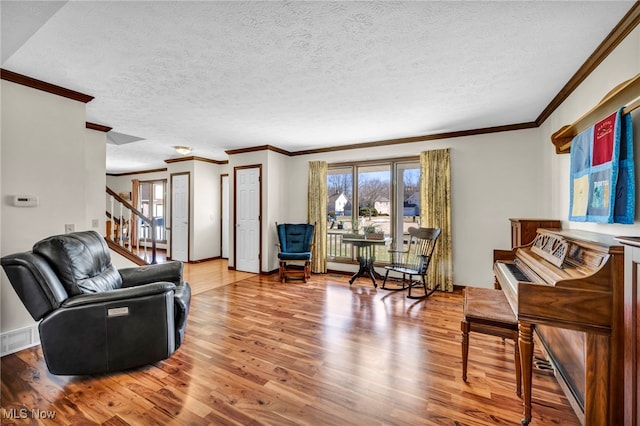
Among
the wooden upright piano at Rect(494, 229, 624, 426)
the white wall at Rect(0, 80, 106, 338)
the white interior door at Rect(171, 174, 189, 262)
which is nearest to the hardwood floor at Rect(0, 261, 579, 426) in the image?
the wooden upright piano at Rect(494, 229, 624, 426)

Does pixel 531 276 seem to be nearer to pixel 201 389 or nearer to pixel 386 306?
pixel 386 306

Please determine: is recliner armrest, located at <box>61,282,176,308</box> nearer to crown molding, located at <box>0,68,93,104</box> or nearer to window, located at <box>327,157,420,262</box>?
crown molding, located at <box>0,68,93,104</box>

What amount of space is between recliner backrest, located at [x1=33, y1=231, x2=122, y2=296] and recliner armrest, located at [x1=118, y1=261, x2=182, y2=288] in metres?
0.20

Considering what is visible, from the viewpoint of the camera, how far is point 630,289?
3.91 ft

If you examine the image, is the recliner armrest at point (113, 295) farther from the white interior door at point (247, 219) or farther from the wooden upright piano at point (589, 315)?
the white interior door at point (247, 219)

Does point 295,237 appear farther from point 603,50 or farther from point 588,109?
point 603,50

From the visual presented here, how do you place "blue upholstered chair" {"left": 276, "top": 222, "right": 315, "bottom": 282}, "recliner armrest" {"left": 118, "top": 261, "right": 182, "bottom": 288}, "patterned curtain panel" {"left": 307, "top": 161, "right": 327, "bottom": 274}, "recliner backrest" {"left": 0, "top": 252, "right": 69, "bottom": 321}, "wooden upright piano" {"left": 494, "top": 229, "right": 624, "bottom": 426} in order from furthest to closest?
"patterned curtain panel" {"left": 307, "top": 161, "right": 327, "bottom": 274}
"blue upholstered chair" {"left": 276, "top": 222, "right": 315, "bottom": 282}
"recliner armrest" {"left": 118, "top": 261, "right": 182, "bottom": 288}
"recliner backrest" {"left": 0, "top": 252, "right": 69, "bottom": 321}
"wooden upright piano" {"left": 494, "top": 229, "right": 624, "bottom": 426}

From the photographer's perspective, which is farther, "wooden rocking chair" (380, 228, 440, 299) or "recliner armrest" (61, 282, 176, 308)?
"wooden rocking chair" (380, 228, 440, 299)

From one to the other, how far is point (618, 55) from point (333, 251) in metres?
4.49

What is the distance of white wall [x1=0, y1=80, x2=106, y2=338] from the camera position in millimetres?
2402

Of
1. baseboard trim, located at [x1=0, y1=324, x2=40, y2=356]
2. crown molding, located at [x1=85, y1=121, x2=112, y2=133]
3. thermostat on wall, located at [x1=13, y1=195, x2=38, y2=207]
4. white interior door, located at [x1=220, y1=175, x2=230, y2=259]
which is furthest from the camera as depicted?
white interior door, located at [x1=220, y1=175, x2=230, y2=259]

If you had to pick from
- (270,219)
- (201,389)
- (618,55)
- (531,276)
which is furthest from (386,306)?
(618,55)

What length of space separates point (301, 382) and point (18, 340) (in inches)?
101

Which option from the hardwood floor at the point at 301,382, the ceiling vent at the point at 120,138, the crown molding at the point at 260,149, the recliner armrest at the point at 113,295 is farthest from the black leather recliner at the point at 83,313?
the crown molding at the point at 260,149
